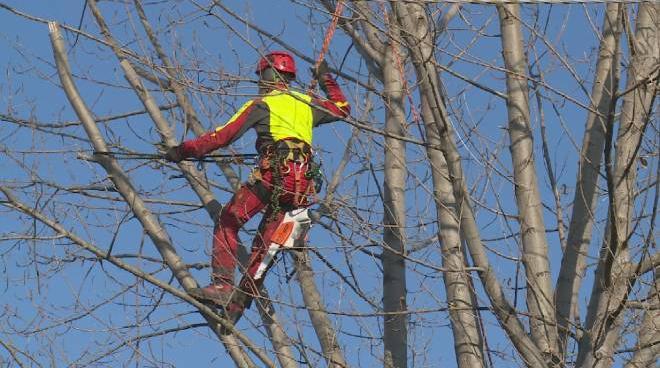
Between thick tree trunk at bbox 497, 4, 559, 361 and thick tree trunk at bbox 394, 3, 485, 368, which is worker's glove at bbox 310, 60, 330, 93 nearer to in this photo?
thick tree trunk at bbox 394, 3, 485, 368

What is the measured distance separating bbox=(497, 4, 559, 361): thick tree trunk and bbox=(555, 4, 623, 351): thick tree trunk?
8 centimetres

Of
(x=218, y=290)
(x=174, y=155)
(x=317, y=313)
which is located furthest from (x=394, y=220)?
(x=174, y=155)

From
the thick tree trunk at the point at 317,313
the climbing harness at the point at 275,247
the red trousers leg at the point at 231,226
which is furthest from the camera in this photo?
the red trousers leg at the point at 231,226

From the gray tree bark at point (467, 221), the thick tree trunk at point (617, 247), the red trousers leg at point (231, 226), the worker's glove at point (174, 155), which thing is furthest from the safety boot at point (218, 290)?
the thick tree trunk at point (617, 247)

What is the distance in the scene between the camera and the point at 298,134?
780cm

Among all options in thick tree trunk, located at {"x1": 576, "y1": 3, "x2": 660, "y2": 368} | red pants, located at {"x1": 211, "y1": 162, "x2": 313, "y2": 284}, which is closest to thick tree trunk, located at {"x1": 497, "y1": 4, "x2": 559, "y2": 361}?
thick tree trunk, located at {"x1": 576, "y1": 3, "x2": 660, "y2": 368}

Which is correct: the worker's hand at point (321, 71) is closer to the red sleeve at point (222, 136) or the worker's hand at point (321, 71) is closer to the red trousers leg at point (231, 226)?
the red sleeve at point (222, 136)

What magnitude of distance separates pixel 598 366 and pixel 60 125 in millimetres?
3815

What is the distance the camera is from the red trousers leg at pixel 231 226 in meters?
7.54

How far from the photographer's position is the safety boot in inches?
282

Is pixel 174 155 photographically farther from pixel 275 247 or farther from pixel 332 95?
pixel 332 95

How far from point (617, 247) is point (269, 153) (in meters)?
2.42

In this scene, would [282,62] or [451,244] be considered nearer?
[451,244]

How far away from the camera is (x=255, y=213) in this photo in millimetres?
7746
